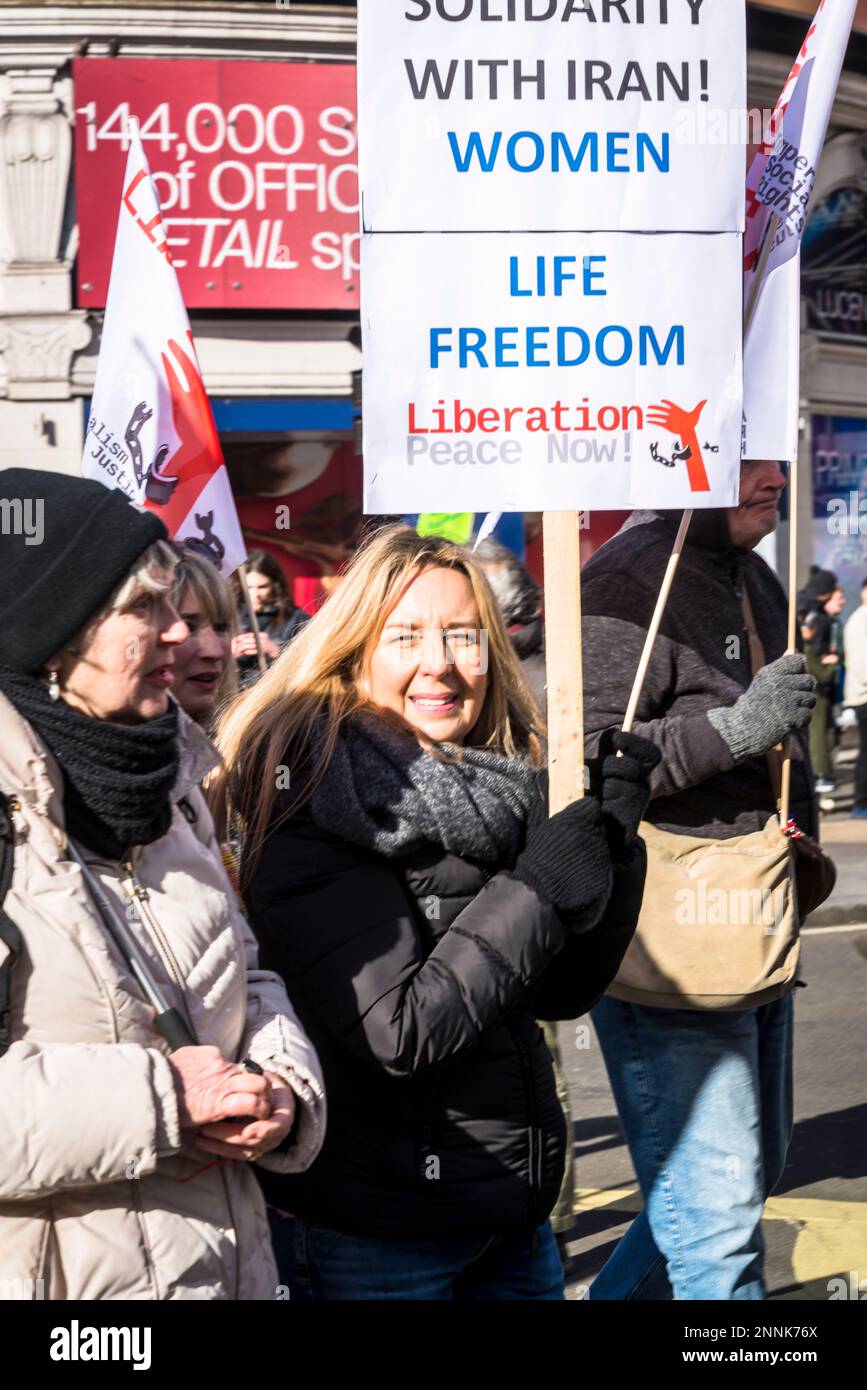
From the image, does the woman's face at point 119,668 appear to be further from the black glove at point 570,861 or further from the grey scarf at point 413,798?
the black glove at point 570,861

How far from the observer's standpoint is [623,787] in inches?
112

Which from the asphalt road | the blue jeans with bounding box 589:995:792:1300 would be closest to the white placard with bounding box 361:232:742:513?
the blue jeans with bounding box 589:995:792:1300

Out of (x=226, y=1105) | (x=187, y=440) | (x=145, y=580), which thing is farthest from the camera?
(x=187, y=440)

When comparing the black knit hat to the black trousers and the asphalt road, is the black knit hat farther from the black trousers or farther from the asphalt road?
the black trousers

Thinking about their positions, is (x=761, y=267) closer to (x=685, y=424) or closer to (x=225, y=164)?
(x=685, y=424)

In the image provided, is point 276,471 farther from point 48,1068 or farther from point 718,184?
point 48,1068

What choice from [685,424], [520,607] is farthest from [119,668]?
[520,607]

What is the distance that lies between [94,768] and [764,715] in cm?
168

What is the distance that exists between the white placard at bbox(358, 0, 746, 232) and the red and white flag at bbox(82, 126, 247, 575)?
1.56 m

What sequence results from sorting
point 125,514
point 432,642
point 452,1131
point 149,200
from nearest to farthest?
point 125,514 → point 452,1131 → point 432,642 → point 149,200

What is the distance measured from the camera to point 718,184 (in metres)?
3.01

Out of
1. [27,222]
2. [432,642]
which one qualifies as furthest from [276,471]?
[432,642]

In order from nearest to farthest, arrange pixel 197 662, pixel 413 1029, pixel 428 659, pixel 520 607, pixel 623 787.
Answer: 1. pixel 413 1029
2. pixel 428 659
3. pixel 623 787
4. pixel 197 662
5. pixel 520 607

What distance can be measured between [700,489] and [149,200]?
6.95 ft
